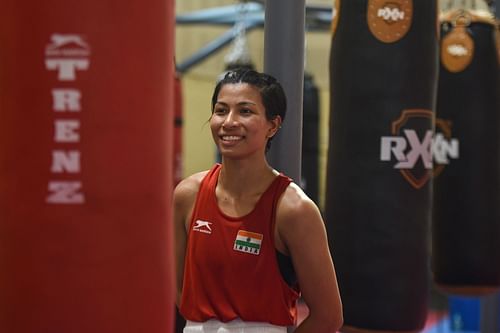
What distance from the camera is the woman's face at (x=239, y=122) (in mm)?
2277

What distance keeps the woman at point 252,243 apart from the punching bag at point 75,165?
2.35 feet

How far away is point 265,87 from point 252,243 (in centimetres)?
43

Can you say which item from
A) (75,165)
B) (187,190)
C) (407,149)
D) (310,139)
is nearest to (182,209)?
(187,190)

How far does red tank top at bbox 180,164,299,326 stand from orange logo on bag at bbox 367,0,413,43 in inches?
50.3

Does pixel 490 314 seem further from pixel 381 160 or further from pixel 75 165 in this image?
pixel 75 165

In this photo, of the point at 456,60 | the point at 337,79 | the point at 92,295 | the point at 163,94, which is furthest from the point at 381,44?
the point at 92,295

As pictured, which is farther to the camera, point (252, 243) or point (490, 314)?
point (490, 314)

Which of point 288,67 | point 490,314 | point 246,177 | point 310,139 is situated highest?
point 288,67

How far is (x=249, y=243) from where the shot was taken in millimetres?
2273

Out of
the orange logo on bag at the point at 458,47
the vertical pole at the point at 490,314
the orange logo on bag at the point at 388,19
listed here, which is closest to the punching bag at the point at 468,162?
the orange logo on bag at the point at 458,47

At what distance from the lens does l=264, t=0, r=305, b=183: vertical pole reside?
110 inches

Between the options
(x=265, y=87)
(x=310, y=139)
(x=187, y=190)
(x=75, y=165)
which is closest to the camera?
(x=75, y=165)

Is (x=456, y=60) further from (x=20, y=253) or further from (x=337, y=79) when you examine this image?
(x=20, y=253)

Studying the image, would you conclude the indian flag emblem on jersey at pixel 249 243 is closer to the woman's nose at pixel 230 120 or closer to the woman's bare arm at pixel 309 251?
the woman's bare arm at pixel 309 251
